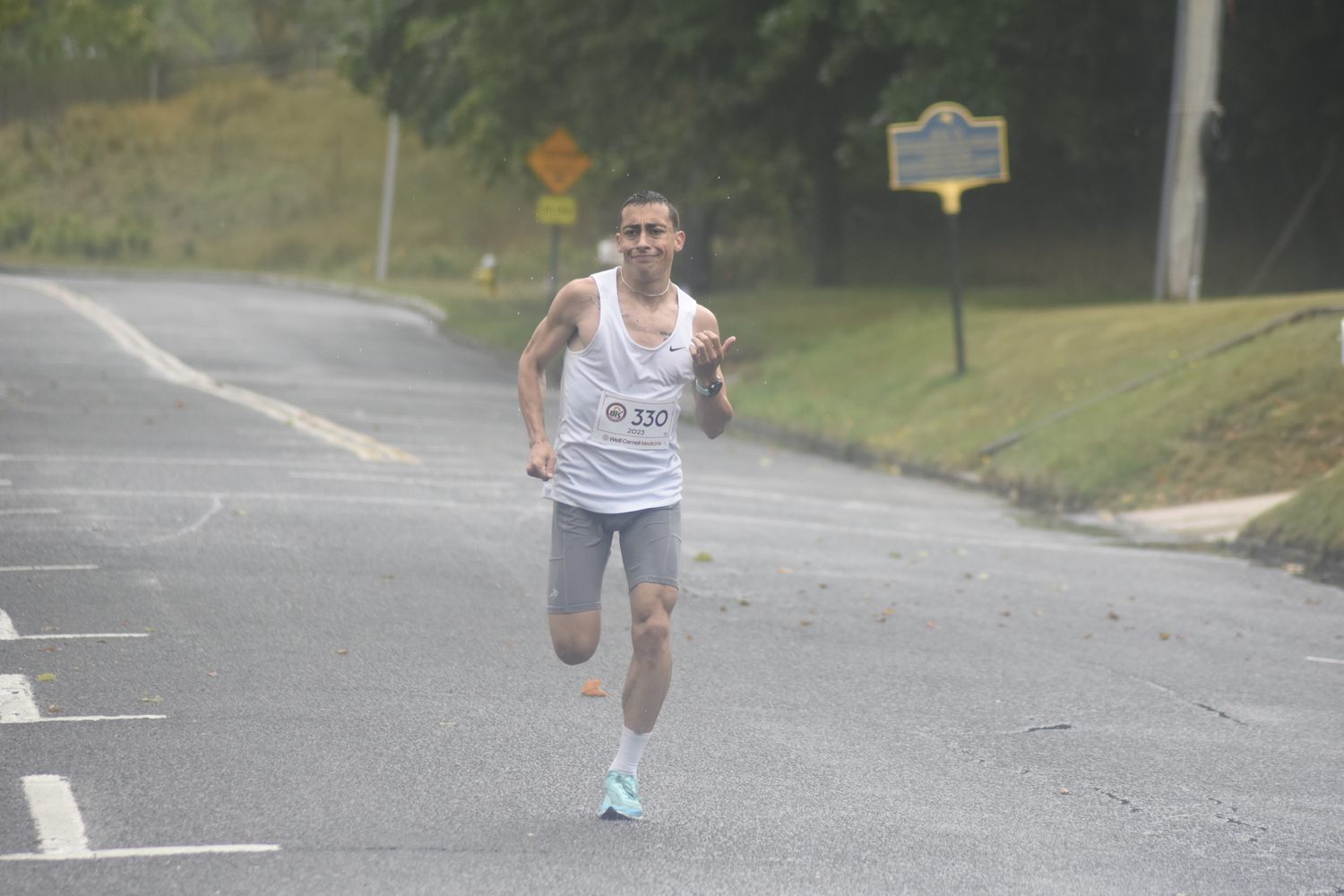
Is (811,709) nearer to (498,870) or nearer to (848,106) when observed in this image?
(498,870)

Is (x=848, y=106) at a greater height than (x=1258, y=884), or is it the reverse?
(x=848, y=106)

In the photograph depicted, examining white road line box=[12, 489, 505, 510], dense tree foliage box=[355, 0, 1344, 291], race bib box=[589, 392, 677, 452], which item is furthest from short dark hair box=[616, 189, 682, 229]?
dense tree foliage box=[355, 0, 1344, 291]

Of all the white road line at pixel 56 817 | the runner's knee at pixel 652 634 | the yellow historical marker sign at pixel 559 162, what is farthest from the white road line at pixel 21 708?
the yellow historical marker sign at pixel 559 162

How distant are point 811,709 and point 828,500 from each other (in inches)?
316

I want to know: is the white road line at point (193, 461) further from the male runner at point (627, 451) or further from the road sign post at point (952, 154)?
the road sign post at point (952, 154)

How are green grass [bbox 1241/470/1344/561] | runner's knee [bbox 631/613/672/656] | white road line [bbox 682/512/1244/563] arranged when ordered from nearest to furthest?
runner's knee [bbox 631/613/672/656]
green grass [bbox 1241/470/1344/561]
white road line [bbox 682/512/1244/563]

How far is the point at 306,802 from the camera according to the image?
5309 millimetres

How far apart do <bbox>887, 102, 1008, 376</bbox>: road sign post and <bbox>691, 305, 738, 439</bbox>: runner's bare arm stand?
16.3 metres

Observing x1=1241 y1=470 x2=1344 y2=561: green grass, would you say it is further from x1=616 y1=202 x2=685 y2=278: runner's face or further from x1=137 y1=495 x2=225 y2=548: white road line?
x1=616 y1=202 x2=685 y2=278: runner's face

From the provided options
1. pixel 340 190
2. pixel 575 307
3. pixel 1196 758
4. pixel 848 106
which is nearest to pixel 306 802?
pixel 575 307

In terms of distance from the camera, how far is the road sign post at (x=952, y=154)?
2148 cm

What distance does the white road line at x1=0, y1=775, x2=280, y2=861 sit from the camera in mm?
4727

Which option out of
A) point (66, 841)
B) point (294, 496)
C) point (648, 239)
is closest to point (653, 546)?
point (648, 239)

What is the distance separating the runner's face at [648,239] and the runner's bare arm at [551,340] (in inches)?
7.2
